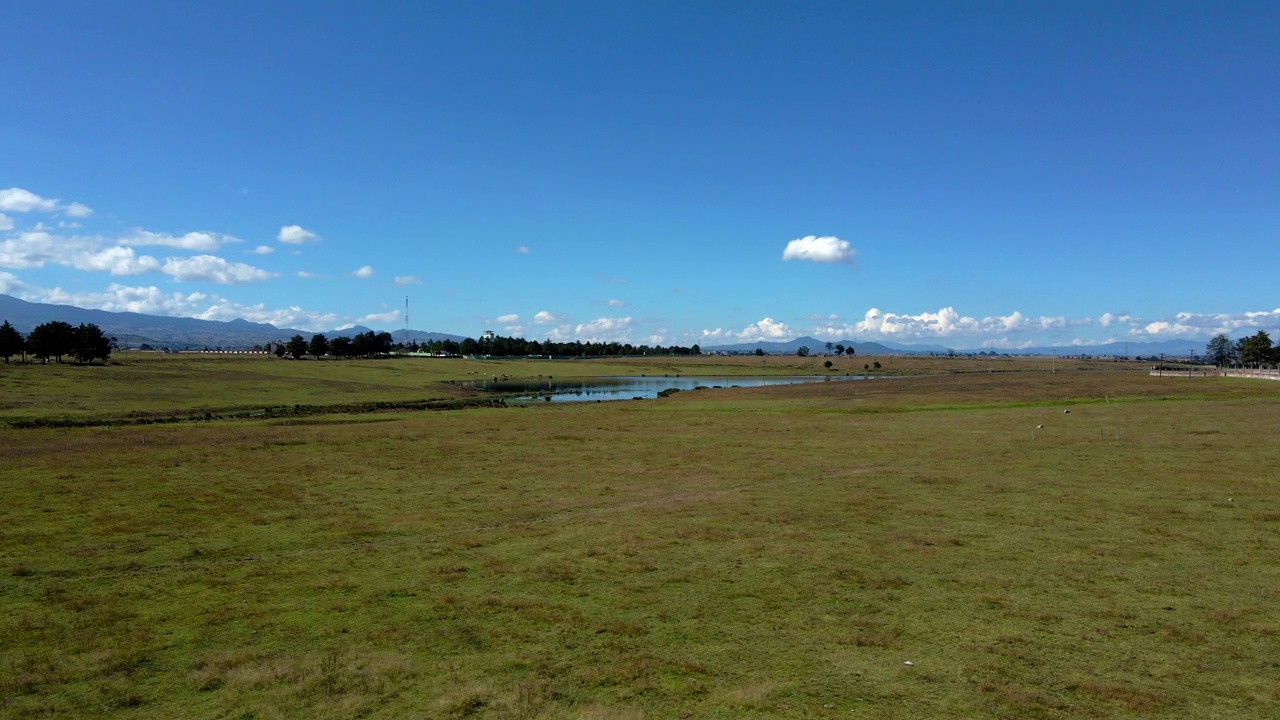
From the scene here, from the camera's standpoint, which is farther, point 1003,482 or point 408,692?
point 1003,482

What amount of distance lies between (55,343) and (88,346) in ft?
15.2

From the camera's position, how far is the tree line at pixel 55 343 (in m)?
105

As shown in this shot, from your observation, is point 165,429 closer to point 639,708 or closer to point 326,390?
point 326,390

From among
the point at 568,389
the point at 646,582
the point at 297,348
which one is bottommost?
the point at 568,389

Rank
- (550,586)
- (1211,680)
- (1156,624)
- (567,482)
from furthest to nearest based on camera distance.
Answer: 1. (567,482)
2. (550,586)
3. (1156,624)
4. (1211,680)

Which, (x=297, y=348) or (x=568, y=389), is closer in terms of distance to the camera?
(x=568, y=389)

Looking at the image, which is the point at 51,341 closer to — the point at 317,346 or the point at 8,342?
the point at 8,342

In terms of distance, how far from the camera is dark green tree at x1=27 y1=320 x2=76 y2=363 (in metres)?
106

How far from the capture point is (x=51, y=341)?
107m

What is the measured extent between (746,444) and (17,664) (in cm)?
3192

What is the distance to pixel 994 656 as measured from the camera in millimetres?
11398

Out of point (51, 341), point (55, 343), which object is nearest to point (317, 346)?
point (55, 343)

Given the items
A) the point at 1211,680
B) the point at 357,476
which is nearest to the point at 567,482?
the point at 357,476

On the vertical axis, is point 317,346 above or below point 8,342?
above
